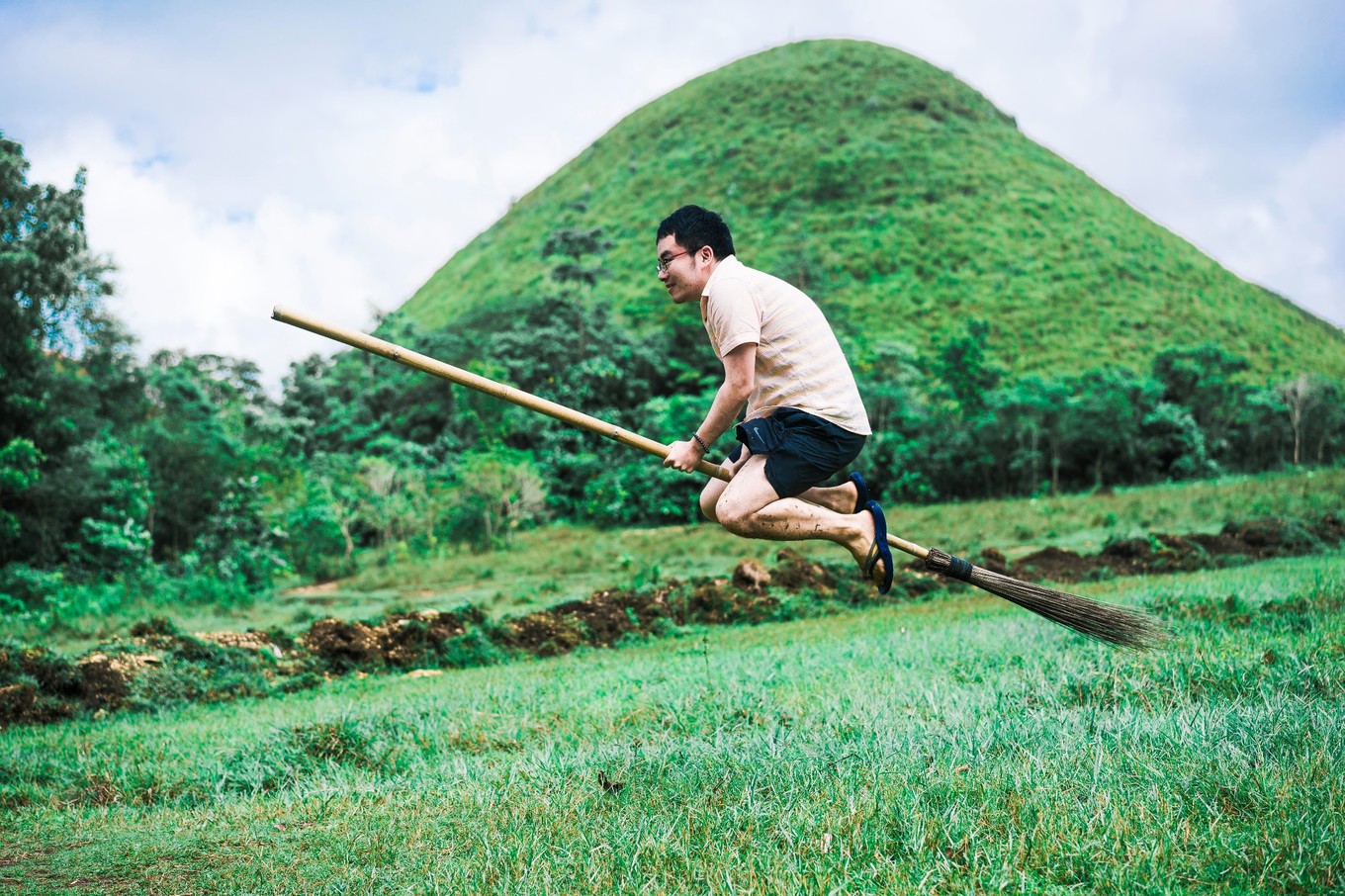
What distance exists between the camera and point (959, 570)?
4910 millimetres

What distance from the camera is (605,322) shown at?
3766 centimetres

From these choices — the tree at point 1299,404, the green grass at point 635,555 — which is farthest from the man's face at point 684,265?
the tree at point 1299,404

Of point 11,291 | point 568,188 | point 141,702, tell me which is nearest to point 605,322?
A: point 11,291

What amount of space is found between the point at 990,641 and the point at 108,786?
20.1ft

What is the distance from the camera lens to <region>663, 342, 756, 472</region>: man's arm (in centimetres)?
436

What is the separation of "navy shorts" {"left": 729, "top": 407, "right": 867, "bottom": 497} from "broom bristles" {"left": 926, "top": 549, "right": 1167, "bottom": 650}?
833mm

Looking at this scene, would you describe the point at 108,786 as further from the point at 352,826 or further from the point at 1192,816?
the point at 1192,816

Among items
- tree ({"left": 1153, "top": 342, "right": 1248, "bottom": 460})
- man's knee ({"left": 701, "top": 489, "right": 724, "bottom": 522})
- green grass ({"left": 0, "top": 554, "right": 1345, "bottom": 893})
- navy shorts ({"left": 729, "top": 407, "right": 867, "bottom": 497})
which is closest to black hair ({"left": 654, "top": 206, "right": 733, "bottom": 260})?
navy shorts ({"left": 729, "top": 407, "right": 867, "bottom": 497})

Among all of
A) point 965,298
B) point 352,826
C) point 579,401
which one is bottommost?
point 352,826

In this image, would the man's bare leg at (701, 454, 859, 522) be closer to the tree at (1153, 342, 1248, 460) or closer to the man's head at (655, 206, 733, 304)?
the man's head at (655, 206, 733, 304)

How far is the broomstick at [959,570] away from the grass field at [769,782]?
0.41 metres

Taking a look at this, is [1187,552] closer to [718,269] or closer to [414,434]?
[718,269]

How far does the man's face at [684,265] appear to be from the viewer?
466cm

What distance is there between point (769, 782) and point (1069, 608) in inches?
84.0
